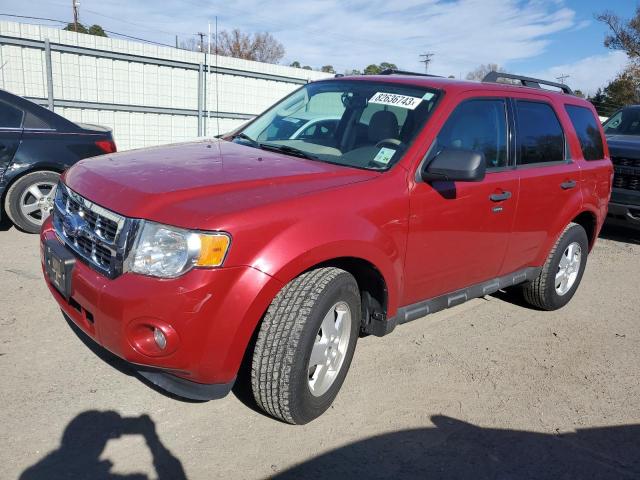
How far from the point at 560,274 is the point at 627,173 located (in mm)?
3707

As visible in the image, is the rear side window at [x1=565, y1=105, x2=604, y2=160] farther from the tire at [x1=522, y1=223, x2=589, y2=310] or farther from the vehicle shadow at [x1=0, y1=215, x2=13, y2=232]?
the vehicle shadow at [x1=0, y1=215, x2=13, y2=232]

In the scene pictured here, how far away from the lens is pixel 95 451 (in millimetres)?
2650

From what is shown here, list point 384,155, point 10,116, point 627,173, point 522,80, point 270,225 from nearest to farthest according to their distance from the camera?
point 270,225
point 384,155
point 522,80
point 10,116
point 627,173

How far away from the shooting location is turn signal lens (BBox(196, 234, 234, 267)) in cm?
244

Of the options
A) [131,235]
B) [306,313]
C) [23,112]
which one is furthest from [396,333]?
[23,112]

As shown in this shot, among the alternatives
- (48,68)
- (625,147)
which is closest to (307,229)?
(625,147)

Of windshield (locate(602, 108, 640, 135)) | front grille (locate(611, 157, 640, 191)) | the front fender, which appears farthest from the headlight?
windshield (locate(602, 108, 640, 135))

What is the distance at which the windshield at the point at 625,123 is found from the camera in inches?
361

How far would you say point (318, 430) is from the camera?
3.00m

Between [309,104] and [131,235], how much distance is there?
2.27 metres

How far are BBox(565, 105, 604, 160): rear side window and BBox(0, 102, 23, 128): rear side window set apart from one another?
17.8 feet

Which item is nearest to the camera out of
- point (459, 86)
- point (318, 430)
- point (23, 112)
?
point (318, 430)

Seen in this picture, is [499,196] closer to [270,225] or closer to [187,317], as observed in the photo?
[270,225]

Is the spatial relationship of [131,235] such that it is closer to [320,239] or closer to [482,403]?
[320,239]
